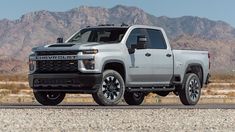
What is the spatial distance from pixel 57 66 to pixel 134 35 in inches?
104

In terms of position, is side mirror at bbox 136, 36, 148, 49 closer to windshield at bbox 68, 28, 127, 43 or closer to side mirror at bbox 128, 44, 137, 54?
side mirror at bbox 128, 44, 137, 54

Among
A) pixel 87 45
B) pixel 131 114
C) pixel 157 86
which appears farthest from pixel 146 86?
pixel 131 114

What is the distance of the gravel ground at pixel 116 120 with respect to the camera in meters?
12.0

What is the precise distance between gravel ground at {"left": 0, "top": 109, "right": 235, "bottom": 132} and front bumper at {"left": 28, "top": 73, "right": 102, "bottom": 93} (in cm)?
116

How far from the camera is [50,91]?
18.2 meters

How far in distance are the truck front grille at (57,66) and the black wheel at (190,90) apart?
4.29 meters

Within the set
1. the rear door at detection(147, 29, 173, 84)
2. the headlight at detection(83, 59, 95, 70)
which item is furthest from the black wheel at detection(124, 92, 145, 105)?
the headlight at detection(83, 59, 95, 70)

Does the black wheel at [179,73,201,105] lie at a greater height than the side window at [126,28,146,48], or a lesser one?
lesser

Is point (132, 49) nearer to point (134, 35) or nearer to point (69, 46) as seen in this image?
point (134, 35)

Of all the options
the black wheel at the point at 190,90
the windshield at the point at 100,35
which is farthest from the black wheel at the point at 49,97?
the black wheel at the point at 190,90

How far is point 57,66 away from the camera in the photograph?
18000 mm

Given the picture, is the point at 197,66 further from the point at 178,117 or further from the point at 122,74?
the point at 178,117

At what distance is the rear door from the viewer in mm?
19578

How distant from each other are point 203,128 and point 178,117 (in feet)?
8.82
